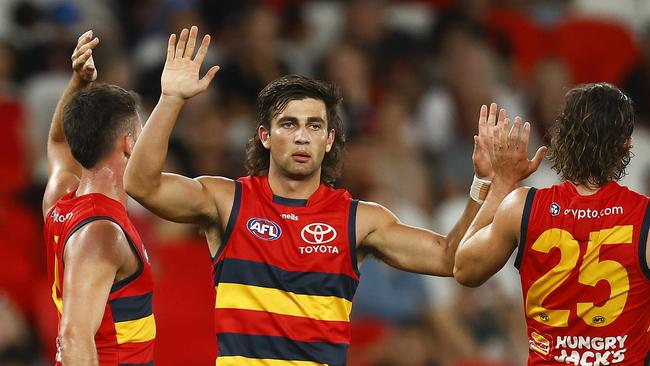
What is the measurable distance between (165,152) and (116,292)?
2.33 ft

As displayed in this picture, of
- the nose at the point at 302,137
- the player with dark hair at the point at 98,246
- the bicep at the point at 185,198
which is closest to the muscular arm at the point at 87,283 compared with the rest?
the player with dark hair at the point at 98,246

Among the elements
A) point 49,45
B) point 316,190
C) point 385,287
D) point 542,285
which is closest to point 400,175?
point 385,287

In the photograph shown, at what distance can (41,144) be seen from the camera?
10.3 meters

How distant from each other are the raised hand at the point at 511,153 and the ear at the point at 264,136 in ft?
3.54

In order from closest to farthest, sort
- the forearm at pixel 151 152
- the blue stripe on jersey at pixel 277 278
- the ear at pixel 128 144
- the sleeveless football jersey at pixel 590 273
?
the sleeveless football jersey at pixel 590 273 → the forearm at pixel 151 152 → the blue stripe on jersey at pixel 277 278 → the ear at pixel 128 144

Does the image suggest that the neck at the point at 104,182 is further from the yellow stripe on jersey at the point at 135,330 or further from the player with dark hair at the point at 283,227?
the yellow stripe on jersey at the point at 135,330

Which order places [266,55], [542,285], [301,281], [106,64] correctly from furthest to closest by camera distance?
1. [266,55]
2. [106,64]
3. [301,281]
4. [542,285]

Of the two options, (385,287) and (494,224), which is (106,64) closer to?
(385,287)

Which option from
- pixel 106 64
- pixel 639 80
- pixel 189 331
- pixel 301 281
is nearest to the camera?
pixel 301 281

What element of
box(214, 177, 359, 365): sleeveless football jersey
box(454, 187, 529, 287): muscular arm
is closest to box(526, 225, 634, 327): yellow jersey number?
box(454, 187, 529, 287): muscular arm

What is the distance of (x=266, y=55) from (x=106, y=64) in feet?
4.87

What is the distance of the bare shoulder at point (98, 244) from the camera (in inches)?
215

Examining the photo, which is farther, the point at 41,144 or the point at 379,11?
the point at 379,11

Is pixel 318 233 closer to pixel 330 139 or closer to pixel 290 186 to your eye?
pixel 290 186
